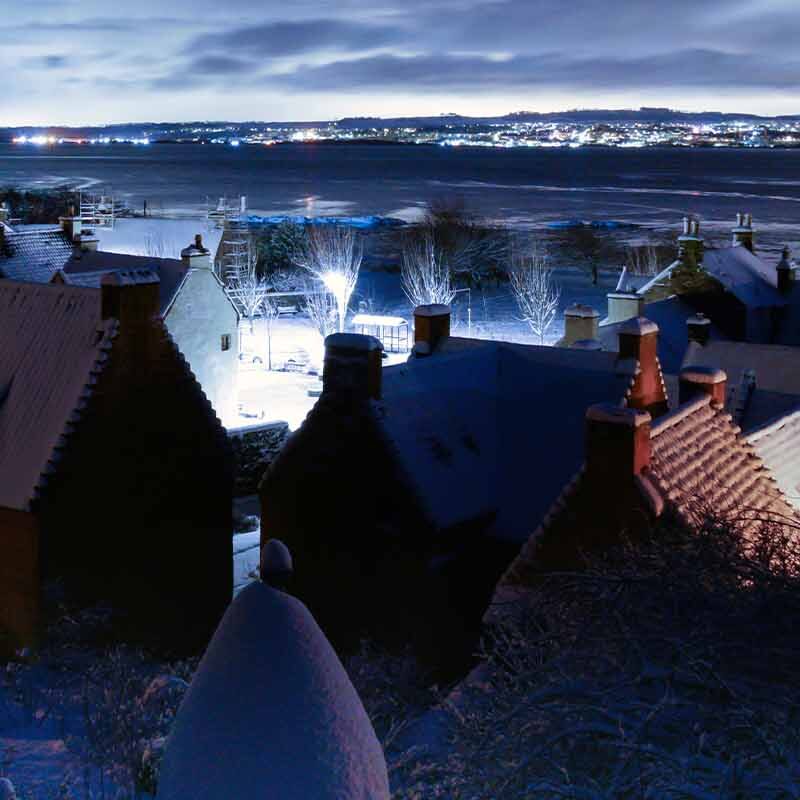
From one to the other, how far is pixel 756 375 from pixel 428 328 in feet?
32.5

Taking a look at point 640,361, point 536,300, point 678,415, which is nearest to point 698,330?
point 640,361

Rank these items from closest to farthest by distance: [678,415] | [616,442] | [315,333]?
[616,442], [678,415], [315,333]

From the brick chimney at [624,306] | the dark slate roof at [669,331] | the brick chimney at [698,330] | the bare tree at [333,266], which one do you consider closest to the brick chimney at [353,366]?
the brick chimney at [698,330]

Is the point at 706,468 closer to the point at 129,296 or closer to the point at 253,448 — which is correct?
the point at 129,296

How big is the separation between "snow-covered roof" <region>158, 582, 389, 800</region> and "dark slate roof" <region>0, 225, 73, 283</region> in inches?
1474

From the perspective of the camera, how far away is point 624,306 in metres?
38.4

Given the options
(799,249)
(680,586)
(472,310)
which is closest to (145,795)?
(680,586)

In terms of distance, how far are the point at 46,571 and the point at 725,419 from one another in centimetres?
1080

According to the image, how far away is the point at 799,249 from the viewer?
107188mm

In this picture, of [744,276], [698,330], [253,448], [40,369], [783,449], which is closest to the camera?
[40,369]

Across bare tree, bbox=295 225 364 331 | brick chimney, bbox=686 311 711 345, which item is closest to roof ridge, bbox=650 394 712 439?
brick chimney, bbox=686 311 711 345

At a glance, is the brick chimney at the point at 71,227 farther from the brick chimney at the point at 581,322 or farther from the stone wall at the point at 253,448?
the brick chimney at the point at 581,322

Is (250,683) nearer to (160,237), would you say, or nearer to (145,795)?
(145,795)

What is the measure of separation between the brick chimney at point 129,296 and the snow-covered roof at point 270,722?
1455cm
